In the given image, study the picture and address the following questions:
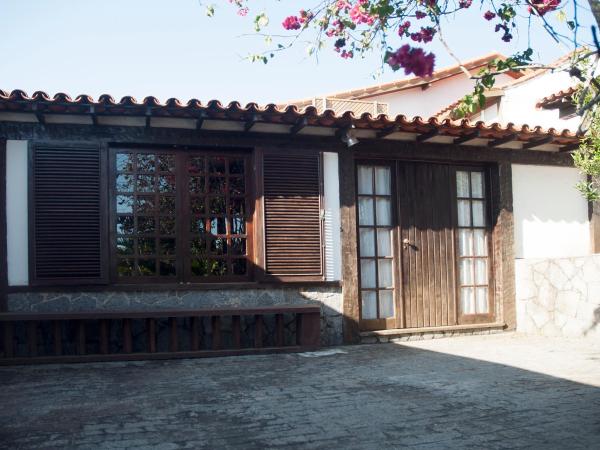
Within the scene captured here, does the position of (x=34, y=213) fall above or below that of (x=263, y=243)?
above

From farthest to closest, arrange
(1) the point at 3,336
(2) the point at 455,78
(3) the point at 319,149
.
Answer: (2) the point at 455,78 < (3) the point at 319,149 < (1) the point at 3,336

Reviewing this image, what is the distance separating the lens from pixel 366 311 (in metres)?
7.83

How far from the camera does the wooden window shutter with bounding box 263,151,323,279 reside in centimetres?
730

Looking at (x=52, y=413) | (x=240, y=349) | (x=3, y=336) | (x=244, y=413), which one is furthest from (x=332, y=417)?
(x=3, y=336)

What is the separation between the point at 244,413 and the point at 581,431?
2129 mm

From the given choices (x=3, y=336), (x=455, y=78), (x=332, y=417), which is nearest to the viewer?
(x=332, y=417)

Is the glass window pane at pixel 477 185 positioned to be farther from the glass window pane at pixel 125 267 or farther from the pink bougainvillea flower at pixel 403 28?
the glass window pane at pixel 125 267

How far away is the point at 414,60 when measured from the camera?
3.11 meters

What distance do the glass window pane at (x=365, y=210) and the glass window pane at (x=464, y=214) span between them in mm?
1387

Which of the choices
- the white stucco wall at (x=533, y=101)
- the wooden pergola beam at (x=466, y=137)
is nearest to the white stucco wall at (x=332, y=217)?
the wooden pergola beam at (x=466, y=137)

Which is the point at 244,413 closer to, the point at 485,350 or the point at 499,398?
the point at 499,398

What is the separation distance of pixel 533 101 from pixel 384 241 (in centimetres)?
A: 569

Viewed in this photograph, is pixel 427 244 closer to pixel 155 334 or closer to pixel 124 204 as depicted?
pixel 155 334

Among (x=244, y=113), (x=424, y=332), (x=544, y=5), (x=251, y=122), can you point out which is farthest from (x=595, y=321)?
(x=244, y=113)
